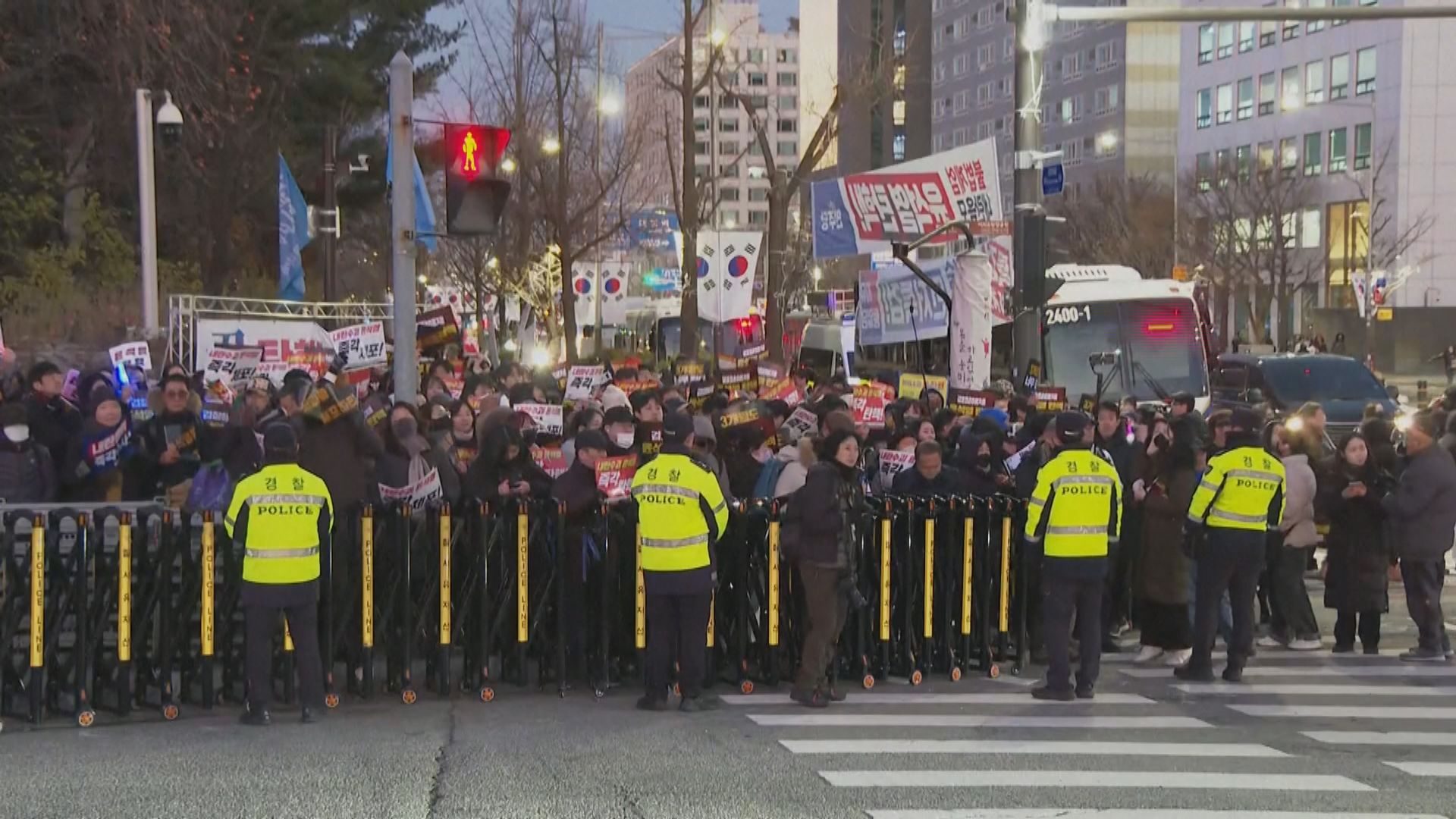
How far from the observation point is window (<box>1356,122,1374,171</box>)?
2435 inches

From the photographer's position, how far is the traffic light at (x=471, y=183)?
39.0 feet

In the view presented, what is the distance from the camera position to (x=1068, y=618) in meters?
9.88

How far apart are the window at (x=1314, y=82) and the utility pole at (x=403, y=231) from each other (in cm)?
5908

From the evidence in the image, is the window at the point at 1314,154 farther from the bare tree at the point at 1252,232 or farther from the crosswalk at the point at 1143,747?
the crosswalk at the point at 1143,747

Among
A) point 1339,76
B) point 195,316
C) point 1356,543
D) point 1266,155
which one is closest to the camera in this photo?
point 1356,543

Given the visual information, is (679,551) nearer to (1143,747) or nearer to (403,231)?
(1143,747)

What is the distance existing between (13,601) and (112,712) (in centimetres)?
84

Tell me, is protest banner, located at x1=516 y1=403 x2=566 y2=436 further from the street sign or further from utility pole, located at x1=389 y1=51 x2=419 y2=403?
the street sign

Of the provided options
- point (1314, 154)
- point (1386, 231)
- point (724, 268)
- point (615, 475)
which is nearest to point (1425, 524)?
point (615, 475)

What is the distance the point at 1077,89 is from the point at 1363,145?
32920mm

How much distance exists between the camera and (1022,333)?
15.9m

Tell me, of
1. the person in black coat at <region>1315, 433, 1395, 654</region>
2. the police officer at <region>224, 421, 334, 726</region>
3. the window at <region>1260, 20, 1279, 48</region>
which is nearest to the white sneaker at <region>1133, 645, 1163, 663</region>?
the person in black coat at <region>1315, 433, 1395, 654</region>

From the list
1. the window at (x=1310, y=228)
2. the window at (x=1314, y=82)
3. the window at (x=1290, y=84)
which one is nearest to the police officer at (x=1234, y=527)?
the window at (x=1310, y=228)

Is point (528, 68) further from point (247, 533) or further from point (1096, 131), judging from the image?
point (1096, 131)
